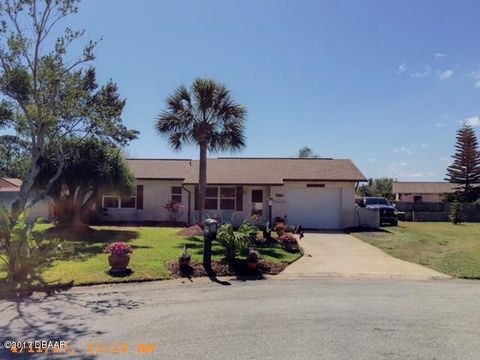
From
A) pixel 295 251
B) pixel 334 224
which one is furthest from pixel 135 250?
pixel 334 224

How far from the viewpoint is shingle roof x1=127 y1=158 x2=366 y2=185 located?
23609 millimetres

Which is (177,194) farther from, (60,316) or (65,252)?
(60,316)

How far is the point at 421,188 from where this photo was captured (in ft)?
212

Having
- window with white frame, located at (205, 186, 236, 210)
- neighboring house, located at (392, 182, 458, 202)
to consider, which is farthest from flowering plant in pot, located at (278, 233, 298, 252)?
neighboring house, located at (392, 182, 458, 202)

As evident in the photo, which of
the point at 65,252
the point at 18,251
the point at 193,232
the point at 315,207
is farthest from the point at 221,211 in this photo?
the point at 18,251

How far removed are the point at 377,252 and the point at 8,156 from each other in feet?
49.6

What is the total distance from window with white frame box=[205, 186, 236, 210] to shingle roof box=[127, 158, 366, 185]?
59cm

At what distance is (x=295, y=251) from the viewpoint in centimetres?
1425

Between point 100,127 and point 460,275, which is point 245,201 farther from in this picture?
point 460,275

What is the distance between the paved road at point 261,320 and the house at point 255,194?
13.8 m

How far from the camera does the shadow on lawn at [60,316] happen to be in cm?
565

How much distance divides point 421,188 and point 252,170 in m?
47.2

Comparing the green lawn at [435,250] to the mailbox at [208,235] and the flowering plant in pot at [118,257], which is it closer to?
the mailbox at [208,235]

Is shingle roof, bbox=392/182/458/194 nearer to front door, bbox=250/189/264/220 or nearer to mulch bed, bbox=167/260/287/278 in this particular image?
front door, bbox=250/189/264/220
